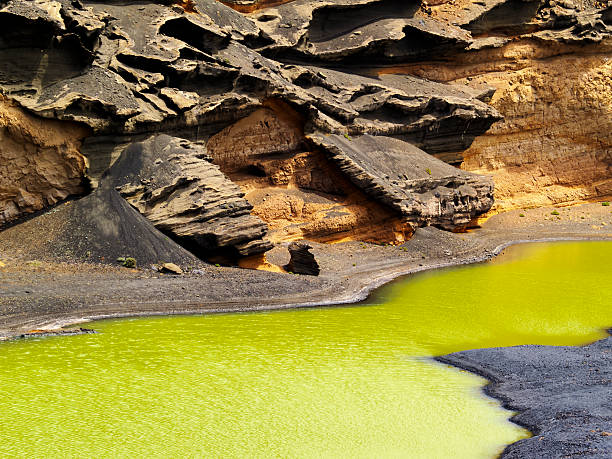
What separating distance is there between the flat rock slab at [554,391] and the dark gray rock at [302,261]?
11912 mm

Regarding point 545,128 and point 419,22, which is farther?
point 545,128

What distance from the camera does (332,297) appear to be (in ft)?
87.7

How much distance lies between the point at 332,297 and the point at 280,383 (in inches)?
412

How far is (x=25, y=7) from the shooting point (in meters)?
25.8

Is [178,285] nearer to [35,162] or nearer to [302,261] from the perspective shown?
[302,261]

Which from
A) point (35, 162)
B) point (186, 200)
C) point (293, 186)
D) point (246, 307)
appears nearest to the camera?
point (246, 307)

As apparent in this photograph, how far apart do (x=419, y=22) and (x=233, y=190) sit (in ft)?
78.0

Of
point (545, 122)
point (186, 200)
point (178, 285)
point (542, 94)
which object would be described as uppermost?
point (542, 94)

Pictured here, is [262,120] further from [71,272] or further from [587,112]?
[587,112]

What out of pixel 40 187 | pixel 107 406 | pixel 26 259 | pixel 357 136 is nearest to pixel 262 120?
pixel 357 136

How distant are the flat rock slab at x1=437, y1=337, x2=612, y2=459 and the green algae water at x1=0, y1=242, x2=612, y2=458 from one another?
61cm

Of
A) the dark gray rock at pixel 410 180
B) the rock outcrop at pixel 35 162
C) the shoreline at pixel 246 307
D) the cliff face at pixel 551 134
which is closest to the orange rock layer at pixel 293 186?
the dark gray rock at pixel 410 180

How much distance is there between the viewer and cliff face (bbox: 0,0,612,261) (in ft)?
92.0

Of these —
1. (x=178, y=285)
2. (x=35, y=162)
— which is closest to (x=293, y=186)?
(x=178, y=285)
